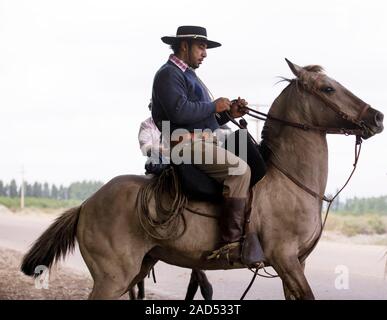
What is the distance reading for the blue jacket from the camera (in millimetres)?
6285

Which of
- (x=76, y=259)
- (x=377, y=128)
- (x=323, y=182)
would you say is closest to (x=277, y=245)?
(x=323, y=182)

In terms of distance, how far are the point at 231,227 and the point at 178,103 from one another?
1180 millimetres

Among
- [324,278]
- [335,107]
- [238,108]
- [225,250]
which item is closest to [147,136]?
[238,108]

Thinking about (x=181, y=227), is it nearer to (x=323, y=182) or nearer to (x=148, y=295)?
(x=323, y=182)

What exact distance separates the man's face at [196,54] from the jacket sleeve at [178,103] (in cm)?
28

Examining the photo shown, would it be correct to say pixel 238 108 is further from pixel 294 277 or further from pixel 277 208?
pixel 294 277

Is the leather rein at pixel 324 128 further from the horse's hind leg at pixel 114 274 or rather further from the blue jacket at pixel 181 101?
the horse's hind leg at pixel 114 274

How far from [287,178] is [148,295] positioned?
16.7ft

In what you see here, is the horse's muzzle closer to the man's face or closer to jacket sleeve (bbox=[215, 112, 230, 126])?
jacket sleeve (bbox=[215, 112, 230, 126])

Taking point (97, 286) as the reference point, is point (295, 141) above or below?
above

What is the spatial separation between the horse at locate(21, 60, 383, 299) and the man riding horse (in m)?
0.19

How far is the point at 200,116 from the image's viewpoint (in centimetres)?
630
